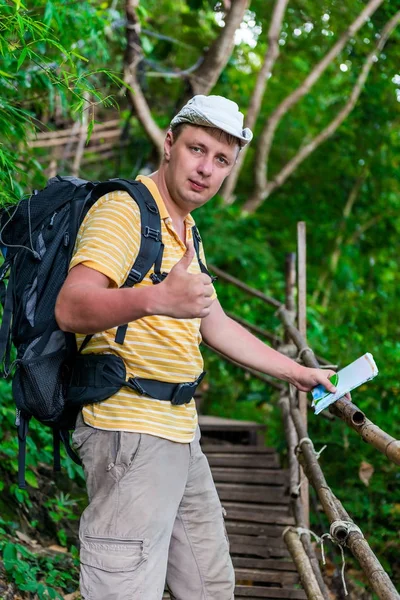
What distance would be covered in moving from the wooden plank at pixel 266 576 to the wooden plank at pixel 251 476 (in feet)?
3.27

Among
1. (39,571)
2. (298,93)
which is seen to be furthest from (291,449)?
(298,93)

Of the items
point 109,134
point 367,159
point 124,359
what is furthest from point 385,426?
point 109,134

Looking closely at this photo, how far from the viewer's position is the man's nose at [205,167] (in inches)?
87.1

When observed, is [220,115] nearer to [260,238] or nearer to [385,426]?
[385,426]

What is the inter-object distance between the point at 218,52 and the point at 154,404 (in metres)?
4.95

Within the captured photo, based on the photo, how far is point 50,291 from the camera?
6.93 feet

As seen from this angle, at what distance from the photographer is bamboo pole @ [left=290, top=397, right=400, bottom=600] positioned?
6.95 ft

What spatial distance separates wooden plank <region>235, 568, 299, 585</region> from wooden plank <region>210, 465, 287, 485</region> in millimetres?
995

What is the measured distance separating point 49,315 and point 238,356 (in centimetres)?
70

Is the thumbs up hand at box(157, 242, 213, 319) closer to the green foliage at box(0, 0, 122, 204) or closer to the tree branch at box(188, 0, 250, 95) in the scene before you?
the green foliage at box(0, 0, 122, 204)

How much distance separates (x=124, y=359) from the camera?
6.80ft

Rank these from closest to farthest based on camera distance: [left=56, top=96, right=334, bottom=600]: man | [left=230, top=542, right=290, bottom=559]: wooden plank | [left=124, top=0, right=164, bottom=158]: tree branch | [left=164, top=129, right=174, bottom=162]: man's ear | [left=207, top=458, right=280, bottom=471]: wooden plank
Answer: [left=56, top=96, right=334, bottom=600]: man
[left=164, top=129, right=174, bottom=162]: man's ear
[left=230, top=542, right=290, bottom=559]: wooden plank
[left=207, top=458, right=280, bottom=471]: wooden plank
[left=124, top=0, right=164, bottom=158]: tree branch

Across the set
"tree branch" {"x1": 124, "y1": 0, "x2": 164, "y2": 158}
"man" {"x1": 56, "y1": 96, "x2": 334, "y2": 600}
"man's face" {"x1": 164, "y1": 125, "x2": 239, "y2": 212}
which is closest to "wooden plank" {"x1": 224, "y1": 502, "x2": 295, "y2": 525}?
"man" {"x1": 56, "y1": 96, "x2": 334, "y2": 600}

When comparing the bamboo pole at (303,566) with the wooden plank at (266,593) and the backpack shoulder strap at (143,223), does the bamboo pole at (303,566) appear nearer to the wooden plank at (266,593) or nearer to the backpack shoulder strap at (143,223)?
the wooden plank at (266,593)
